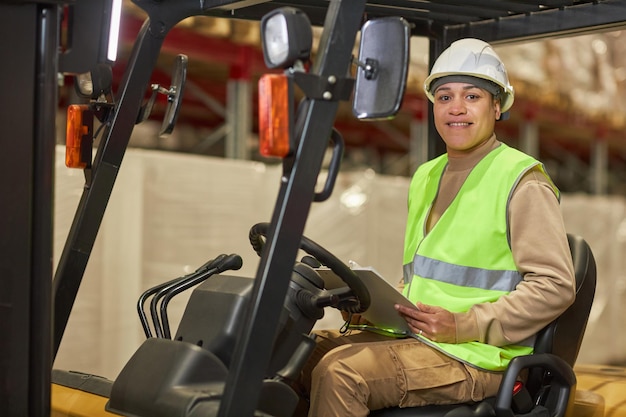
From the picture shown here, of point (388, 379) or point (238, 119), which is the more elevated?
point (238, 119)

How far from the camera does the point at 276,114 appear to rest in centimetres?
226

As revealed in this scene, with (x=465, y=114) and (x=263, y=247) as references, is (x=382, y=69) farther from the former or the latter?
(x=465, y=114)

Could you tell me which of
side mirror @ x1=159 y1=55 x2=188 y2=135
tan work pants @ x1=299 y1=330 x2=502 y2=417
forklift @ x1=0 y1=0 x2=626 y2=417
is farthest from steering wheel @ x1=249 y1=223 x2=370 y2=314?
side mirror @ x1=159 y1=55 x2=188 y2=135

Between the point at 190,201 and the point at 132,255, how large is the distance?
570mm

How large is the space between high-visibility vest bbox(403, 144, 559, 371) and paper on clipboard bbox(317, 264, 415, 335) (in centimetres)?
12

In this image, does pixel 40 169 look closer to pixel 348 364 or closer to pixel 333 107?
pixel 333 107

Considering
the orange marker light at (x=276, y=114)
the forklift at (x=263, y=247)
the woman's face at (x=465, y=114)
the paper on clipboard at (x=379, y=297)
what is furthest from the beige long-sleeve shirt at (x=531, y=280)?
the orange marker light at (x=276, y=114)

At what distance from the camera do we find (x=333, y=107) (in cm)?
238

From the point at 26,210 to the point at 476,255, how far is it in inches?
58.4

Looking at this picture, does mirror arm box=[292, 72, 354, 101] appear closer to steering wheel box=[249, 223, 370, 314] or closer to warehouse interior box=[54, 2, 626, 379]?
steering wheel box=[249, 223, 370, 314]

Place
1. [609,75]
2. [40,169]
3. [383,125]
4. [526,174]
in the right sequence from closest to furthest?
[40,169]
[526,174]
[609,75]
[383,125]

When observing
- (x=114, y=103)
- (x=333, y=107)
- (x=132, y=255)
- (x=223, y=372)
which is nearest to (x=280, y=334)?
(x=223, y=372)

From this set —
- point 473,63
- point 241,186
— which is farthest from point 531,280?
point 241,186

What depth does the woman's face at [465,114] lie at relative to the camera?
3.28 meters
